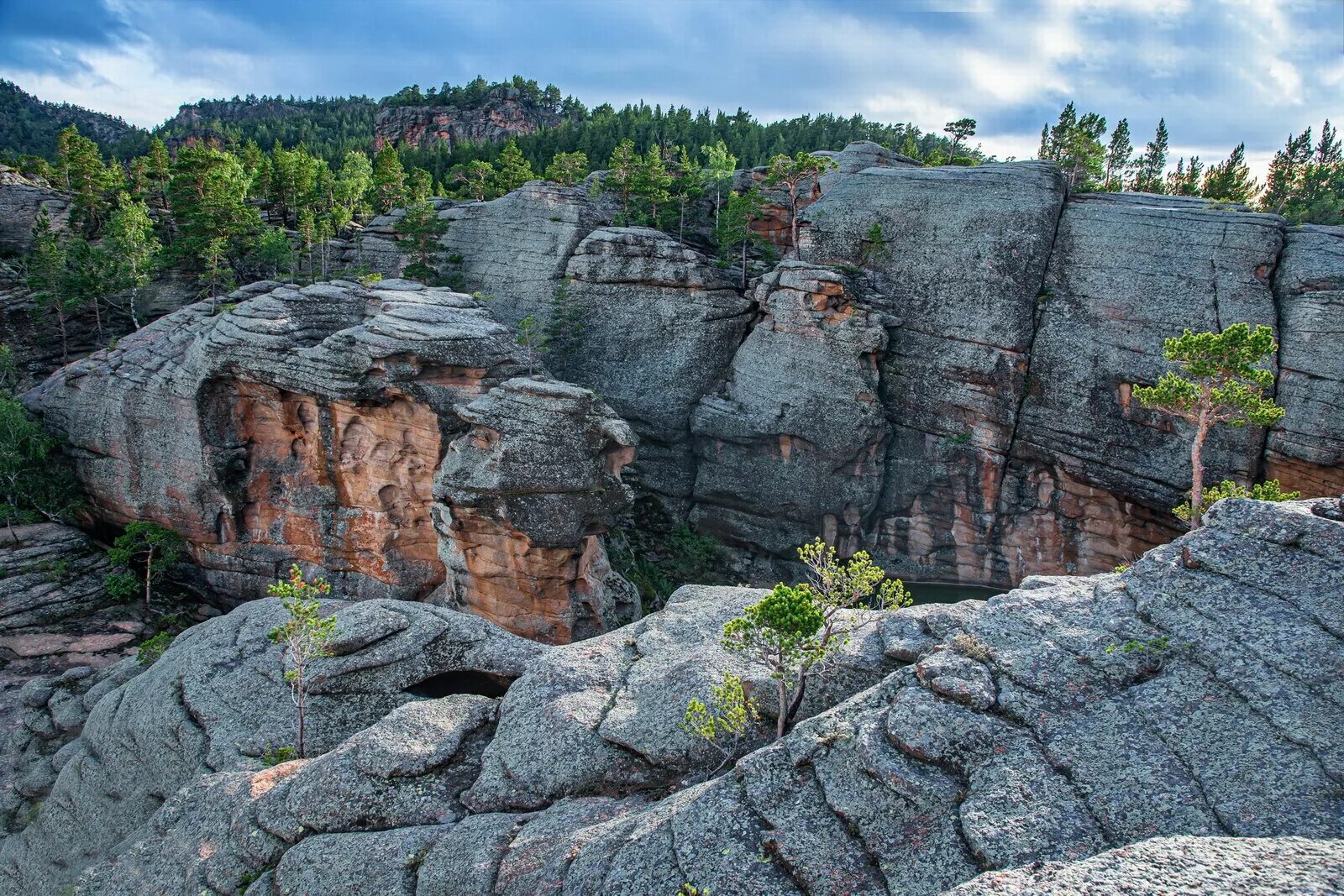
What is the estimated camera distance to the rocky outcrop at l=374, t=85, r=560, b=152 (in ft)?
335

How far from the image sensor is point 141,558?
32.9m

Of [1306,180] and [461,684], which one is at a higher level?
[1306,180]

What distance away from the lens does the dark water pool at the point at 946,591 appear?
1441 inches

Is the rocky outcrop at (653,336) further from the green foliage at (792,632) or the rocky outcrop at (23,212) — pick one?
the rocky outcrop at (23,212)

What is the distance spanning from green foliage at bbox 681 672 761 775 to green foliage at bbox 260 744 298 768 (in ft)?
32.9

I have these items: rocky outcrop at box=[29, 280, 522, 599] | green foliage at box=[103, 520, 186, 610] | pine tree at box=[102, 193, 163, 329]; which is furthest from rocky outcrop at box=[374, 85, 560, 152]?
green foliage at box=[103, 520, 186, 610]

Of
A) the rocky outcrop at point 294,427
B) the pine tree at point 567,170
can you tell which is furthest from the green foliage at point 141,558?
the pine tree at point 567,170

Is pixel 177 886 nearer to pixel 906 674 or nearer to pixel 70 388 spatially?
pixel 906 674

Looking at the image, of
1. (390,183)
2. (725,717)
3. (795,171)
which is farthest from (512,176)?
(725,717)

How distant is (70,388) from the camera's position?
3428 centimetres

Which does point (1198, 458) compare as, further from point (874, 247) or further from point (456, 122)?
point (456, 122)

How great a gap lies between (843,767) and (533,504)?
58.2 ft

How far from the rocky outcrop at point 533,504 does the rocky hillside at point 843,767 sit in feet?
27.2

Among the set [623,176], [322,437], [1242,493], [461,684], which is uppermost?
[623,176]
